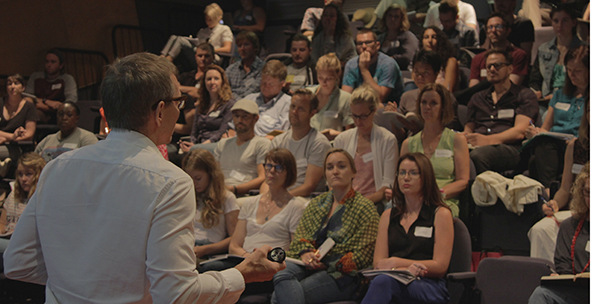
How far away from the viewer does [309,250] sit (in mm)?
3066

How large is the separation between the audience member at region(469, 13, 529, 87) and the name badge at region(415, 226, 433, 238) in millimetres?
2482

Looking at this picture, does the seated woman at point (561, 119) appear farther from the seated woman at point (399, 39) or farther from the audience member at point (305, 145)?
the seated woman at point (399, 39)

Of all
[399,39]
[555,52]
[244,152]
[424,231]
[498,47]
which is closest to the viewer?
[424,231]

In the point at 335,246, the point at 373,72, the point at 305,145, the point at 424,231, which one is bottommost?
the point at 335,246

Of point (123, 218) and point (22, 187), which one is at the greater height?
point (123, 218)

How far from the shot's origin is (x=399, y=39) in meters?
5.81

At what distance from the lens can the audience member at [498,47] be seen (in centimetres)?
491

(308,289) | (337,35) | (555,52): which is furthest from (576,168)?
(337,35)

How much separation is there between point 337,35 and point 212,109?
5.57 ft

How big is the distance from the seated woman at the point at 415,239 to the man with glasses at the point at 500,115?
97 centimetres

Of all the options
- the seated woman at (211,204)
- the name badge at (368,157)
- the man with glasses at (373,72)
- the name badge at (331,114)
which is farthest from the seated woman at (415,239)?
the man with glasses at (373,72)

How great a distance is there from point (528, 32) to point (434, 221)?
10.5 feet

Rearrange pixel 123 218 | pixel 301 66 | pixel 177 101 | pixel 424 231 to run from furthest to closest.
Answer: pixel 301 66
pixel 424 231
pixel 177 101
pixel 123 218

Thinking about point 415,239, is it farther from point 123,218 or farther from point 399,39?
point 399,39
